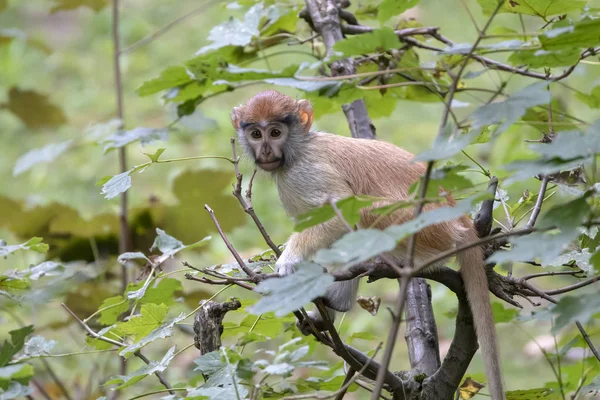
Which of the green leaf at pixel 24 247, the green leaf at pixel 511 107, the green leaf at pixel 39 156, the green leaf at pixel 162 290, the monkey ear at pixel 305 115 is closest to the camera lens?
the green leaf at pixel 511 107

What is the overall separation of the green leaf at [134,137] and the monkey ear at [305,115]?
2.54 ft

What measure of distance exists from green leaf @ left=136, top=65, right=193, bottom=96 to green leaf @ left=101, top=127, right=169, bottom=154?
1.04ft

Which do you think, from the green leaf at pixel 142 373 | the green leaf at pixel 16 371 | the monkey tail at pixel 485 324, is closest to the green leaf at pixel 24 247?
the green leaf at pixel 142 373

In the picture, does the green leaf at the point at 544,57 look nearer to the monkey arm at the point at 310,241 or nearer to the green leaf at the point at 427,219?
the green leaf at the point at 427,219

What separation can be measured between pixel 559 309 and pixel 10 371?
1537mm

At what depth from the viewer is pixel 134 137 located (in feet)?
12.6

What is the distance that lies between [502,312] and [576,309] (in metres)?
1.54

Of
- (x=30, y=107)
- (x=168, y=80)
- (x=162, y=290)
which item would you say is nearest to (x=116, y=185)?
(x=162, y=290)

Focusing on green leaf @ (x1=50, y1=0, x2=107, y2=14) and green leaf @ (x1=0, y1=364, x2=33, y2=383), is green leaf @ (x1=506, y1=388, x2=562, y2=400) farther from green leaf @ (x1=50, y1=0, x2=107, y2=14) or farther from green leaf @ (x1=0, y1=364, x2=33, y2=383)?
green leaf @ (x1=50, y1=0, x2=107, y2=14)

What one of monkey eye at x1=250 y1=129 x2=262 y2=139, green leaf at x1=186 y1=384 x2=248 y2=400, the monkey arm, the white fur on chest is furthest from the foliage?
the white fur on chest

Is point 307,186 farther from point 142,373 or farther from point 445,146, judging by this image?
point 445,146

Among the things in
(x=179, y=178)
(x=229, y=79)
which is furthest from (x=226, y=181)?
(x=229, y=79)

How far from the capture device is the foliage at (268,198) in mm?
1857

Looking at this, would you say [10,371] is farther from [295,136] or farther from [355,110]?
[355,110]
